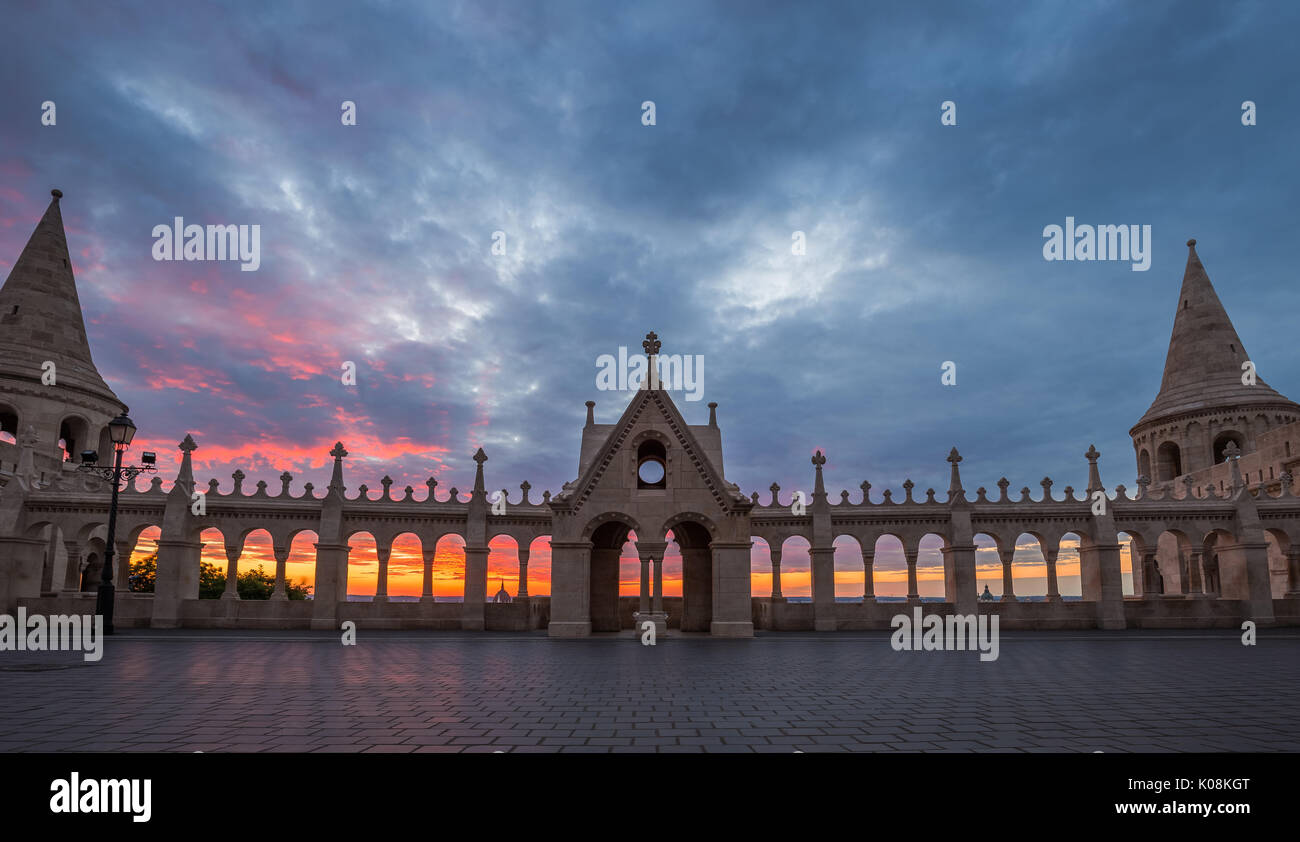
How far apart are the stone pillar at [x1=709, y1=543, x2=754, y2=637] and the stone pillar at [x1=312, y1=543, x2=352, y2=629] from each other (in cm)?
1797

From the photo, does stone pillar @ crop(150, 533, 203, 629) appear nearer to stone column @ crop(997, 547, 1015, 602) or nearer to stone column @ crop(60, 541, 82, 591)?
stone column @ crop(60, 541, 82, 591)

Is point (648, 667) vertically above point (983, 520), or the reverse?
point (983, 520)

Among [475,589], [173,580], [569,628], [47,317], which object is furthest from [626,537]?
[47,317]

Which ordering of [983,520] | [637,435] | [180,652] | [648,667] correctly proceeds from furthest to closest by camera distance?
[983,520] < [637,435] < [180,652] < [648,667]

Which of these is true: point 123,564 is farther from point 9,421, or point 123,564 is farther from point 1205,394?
point 1205,394

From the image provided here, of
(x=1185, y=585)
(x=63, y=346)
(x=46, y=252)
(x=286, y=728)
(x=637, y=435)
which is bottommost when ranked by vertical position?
(x=1185, y=585)

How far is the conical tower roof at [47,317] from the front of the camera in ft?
161

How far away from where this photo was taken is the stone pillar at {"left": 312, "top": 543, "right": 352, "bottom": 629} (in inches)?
1278

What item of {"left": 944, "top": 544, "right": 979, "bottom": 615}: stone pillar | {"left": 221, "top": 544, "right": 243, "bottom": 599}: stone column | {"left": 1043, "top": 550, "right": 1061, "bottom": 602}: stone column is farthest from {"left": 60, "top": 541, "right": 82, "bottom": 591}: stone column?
{"left": 1043, "top": 550, "right": 1061, "bottom": 602}: stone column
